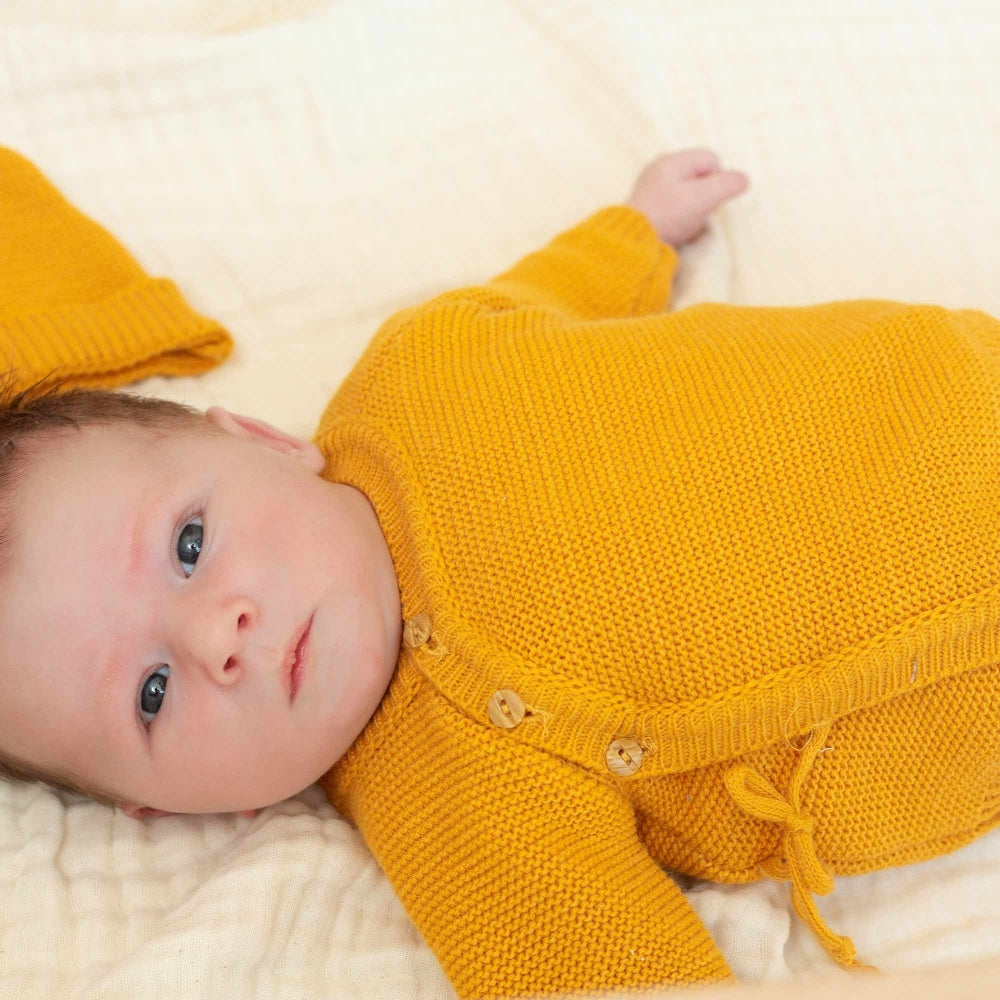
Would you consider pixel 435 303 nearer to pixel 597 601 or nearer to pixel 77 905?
pixel 597 601

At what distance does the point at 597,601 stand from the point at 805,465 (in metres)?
0.25

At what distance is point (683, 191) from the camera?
1.52m

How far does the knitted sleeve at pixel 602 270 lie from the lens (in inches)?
55.5

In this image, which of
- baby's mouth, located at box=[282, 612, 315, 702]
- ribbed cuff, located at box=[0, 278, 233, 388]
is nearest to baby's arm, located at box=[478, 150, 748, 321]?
ribbed cuff, located at box=[0, 278, 233, 388]

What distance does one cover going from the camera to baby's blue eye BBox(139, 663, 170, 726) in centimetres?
102

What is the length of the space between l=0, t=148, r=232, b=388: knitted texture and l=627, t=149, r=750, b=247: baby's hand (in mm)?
658

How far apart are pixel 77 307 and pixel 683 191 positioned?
2.87 ft

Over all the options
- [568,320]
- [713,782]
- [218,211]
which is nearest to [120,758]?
[713,782]

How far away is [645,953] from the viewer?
98cm

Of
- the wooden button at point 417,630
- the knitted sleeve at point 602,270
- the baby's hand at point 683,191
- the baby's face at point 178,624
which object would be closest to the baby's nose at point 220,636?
the baby's face at point 178,624

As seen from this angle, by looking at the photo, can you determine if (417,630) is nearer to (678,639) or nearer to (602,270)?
(678,639)

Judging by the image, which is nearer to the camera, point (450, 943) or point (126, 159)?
point (450, 943)

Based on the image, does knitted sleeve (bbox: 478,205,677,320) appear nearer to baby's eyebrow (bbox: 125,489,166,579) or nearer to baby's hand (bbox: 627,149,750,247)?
baby's hand (bbox: 627,149,750,247)

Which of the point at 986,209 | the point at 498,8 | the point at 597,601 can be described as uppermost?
the point at 498,8
